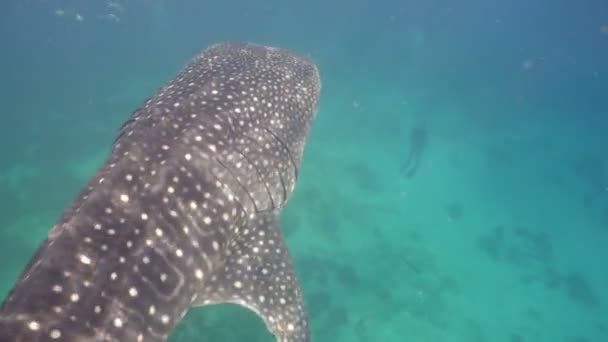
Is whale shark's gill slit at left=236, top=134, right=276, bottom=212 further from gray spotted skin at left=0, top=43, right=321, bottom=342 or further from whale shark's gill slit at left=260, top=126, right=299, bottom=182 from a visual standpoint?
whale shark's gill slit at left=260, top=126, right=299, bottom=182

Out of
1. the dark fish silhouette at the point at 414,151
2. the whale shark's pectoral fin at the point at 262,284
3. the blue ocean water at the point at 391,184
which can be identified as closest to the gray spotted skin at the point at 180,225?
the whale shark's pectoral fin at the point at 262,284

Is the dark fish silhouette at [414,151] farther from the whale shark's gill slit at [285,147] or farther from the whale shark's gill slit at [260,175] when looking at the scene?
the whale shark's gill slit at [260,175]

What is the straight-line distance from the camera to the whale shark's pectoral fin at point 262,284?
484 cm

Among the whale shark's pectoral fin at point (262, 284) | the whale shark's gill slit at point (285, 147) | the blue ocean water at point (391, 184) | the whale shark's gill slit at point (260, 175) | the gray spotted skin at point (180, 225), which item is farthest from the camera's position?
the blue ocean water at point (391, 184)

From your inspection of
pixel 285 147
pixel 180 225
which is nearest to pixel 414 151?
pixel 285 147

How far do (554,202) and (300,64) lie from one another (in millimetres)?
19270

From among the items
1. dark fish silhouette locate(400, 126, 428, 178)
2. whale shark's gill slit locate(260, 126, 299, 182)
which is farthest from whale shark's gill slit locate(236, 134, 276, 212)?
dark fish silhouette locate(400, 126, 428, 178)

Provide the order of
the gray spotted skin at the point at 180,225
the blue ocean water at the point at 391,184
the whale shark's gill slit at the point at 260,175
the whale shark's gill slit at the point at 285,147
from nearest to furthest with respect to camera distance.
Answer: the gray spotted skin at the point at 180,225 < the whale shark's gill slit at the point at 260,175 < the whale shark's gill slit at the point at 285,147 < the blue ocean water at the point at 391,184

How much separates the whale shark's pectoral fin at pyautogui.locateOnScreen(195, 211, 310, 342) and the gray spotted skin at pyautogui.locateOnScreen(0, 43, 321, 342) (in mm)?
13

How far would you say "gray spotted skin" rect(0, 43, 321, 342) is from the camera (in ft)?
10.9

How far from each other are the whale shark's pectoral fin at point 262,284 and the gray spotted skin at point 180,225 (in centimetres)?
1

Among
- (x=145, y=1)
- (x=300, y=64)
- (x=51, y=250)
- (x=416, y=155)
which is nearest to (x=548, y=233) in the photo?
(x=416, y=155)

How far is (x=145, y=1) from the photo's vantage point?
39.3 metres

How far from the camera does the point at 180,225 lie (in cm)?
423
